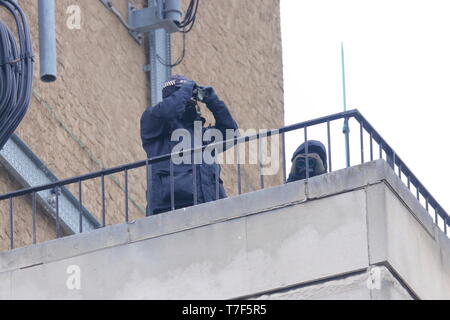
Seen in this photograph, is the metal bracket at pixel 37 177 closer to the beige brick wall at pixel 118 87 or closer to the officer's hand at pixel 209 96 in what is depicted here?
the beige brick wall at pixel 118 87

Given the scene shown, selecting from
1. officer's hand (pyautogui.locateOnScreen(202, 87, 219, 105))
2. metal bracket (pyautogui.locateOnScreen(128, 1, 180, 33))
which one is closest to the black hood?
officer's hand (pyautogui.locateOnScreen(202, 87, 219, 105))

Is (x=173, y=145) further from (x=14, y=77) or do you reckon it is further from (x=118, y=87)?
(x=118, y=87)

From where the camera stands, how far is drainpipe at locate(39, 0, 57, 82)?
18031 mm

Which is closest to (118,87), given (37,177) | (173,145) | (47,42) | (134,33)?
(134,33)

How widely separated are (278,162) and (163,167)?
9637mm

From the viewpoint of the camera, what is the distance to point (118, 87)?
2377 centimetres

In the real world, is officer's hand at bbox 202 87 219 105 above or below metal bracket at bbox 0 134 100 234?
below

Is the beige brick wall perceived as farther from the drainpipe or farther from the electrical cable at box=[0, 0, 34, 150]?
the drainpipe

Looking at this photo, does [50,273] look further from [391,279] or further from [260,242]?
[391,279]

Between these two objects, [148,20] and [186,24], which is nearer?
[148,20]

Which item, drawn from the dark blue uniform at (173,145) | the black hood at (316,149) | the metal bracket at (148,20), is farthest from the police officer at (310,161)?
the metal bracket at (148,20)

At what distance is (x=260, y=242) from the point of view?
1537cm

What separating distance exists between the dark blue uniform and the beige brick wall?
137 inches

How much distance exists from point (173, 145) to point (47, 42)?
1.94 m
